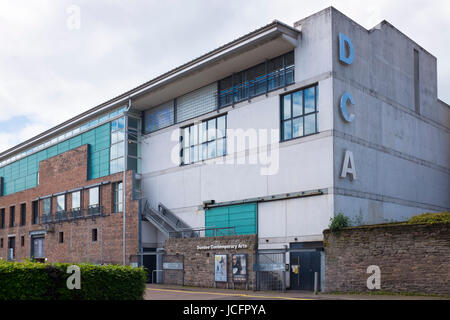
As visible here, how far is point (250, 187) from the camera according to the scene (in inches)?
1281

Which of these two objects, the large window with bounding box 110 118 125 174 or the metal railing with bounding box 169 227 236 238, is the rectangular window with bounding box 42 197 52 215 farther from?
the metal railing with bounding box 169 227 236 238

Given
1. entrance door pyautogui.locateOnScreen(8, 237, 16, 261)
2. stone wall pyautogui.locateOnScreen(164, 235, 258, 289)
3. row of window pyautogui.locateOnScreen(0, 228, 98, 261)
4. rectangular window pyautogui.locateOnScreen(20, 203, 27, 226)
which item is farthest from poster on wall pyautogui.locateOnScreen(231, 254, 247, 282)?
entrance door pyautogui.locateOnScreen(8, 237, 16, 261)

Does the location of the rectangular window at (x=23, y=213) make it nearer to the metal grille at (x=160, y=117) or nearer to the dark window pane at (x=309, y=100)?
the metal grille at (x=160, y=117)

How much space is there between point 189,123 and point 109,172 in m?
8.98

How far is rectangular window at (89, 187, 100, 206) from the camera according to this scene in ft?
143

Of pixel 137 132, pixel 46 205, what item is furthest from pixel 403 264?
pixel 46 205

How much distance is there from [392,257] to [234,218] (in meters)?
11.8

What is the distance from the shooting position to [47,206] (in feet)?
166

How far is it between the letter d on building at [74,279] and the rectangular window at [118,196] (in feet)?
88.4

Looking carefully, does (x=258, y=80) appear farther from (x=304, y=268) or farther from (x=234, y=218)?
(x=304, y=268)

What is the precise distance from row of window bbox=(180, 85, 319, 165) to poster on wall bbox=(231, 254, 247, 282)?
700cm

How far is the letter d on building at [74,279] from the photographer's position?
46.5 feet

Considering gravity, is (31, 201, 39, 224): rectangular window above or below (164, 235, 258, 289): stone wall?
above

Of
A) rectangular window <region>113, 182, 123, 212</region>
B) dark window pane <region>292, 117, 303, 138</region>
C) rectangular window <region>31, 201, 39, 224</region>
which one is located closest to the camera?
dark window pane <region>292, 117, 303, 138</region>
